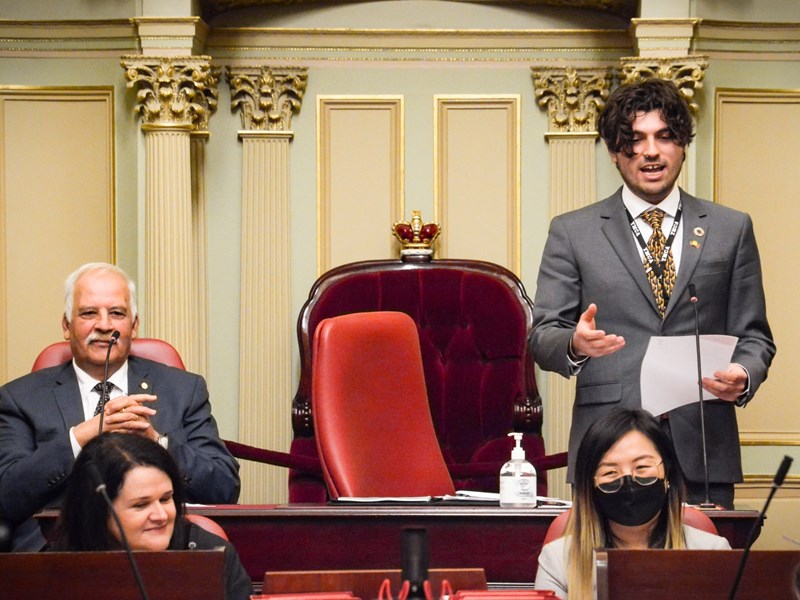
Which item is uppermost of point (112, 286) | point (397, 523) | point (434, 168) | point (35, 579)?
point (434, 168)

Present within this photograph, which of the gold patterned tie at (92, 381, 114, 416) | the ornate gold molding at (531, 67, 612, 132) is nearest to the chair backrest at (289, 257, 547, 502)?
the ornate gold molding at (531, 67, 612, 132)

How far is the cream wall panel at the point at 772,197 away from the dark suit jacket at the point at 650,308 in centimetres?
213

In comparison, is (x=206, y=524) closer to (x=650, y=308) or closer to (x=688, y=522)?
(x=688, y=522)

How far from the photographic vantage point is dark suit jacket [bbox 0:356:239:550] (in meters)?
3.28

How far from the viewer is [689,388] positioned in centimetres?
315

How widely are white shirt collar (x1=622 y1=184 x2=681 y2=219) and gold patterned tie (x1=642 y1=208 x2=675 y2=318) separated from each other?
1 cm

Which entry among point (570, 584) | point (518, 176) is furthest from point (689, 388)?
point (518, 176)

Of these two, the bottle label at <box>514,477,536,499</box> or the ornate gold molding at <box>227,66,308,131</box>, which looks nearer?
the bottle label at <box>514,477,536,499</box>

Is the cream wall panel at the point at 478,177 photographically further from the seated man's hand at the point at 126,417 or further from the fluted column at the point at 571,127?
the seated man's hand at the point at 126,417

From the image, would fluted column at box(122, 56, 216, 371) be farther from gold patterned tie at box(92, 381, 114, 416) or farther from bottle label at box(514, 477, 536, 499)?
bottle label at box(514, 477, 536, 499)

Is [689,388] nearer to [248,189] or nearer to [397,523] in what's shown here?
[397,523]

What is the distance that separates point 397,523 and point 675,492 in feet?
2.41

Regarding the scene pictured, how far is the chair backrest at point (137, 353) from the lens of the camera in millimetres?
3877

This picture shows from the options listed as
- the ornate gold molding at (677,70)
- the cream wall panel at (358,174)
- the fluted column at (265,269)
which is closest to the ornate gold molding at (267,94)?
the fluted column at (265,269)
